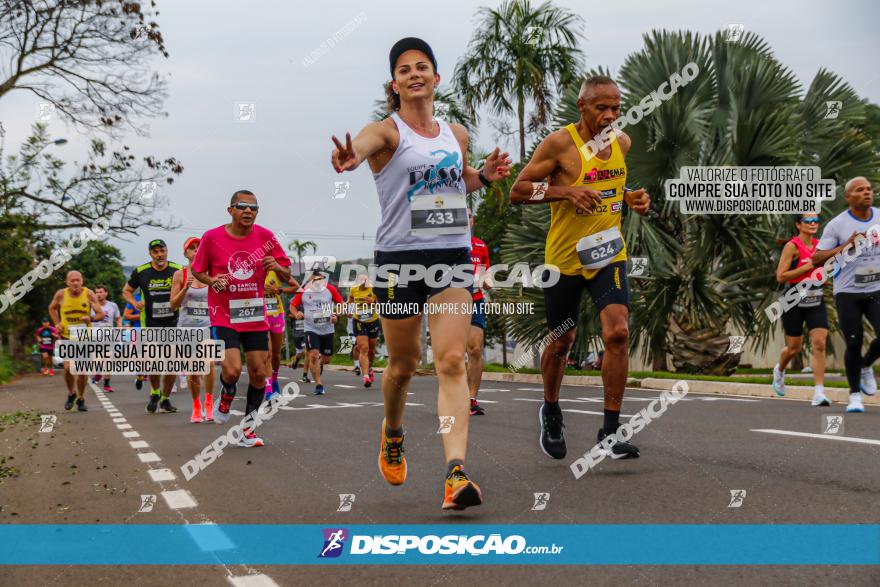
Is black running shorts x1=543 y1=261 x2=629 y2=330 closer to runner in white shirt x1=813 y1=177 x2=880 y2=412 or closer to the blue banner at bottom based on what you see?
the blue banner at bottom

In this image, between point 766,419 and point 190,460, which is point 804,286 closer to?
point 766,419

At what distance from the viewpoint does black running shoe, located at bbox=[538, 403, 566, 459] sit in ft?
20.9

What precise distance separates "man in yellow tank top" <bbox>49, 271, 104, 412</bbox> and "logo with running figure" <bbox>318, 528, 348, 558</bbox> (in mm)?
11839

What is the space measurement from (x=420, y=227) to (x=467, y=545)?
1.70 metres

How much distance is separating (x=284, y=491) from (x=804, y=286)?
712 centimetres

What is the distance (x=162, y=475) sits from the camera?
6902mm

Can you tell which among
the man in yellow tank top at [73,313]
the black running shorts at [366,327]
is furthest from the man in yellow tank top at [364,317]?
the man in yellow tank top at [73,313]

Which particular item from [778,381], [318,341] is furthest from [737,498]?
[318,341]

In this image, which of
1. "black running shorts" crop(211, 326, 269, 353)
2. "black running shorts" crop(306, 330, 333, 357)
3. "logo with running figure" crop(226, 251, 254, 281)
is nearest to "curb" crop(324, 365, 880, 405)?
"black running shorts" crop(306, 330, 333, 357)

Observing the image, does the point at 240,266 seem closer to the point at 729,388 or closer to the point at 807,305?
the point at 807,305

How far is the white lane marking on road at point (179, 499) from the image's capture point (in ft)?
18.1

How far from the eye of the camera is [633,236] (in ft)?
51.4

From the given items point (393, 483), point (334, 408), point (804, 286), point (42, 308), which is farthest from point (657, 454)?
point (42, 308)

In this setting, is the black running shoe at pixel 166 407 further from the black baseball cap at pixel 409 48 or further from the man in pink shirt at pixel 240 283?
the black baseball cap at pixel 409 48
